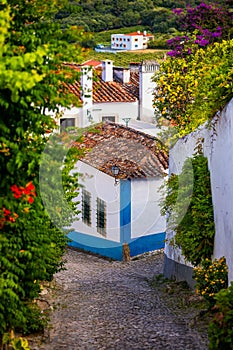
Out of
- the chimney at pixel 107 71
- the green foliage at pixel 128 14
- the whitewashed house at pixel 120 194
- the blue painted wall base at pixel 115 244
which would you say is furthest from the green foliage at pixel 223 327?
the green foliage at pixel 128 14

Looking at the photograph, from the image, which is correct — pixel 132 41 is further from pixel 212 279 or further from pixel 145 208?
pixel 212 279

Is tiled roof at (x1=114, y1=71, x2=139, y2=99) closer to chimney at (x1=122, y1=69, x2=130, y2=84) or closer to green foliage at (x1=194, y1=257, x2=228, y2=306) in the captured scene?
chimney at (x1=122, y1=69, x2=130, y2=84)

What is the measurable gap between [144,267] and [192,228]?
8411 mm

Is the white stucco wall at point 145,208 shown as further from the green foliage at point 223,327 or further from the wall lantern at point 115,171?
the green foliage at point 223,327

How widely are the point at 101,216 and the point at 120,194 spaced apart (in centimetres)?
102

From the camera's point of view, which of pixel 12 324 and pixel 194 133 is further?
pixel 194 133

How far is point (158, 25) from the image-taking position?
62781 millimetres

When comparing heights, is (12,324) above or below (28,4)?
below

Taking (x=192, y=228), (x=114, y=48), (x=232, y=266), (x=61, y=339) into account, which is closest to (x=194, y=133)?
(x=192, y=228)

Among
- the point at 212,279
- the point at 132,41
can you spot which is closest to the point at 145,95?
the point at 212,279

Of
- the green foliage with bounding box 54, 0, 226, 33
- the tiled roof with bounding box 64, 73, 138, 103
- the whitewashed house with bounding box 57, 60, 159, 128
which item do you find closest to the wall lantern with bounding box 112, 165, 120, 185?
the whitewashed house with bounding box 57, 60, 159, 128

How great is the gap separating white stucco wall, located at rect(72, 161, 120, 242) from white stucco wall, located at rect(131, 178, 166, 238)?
0.59 meters

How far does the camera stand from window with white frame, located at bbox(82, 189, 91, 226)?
25.6 meters

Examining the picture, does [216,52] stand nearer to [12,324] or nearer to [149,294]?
[149,294]
